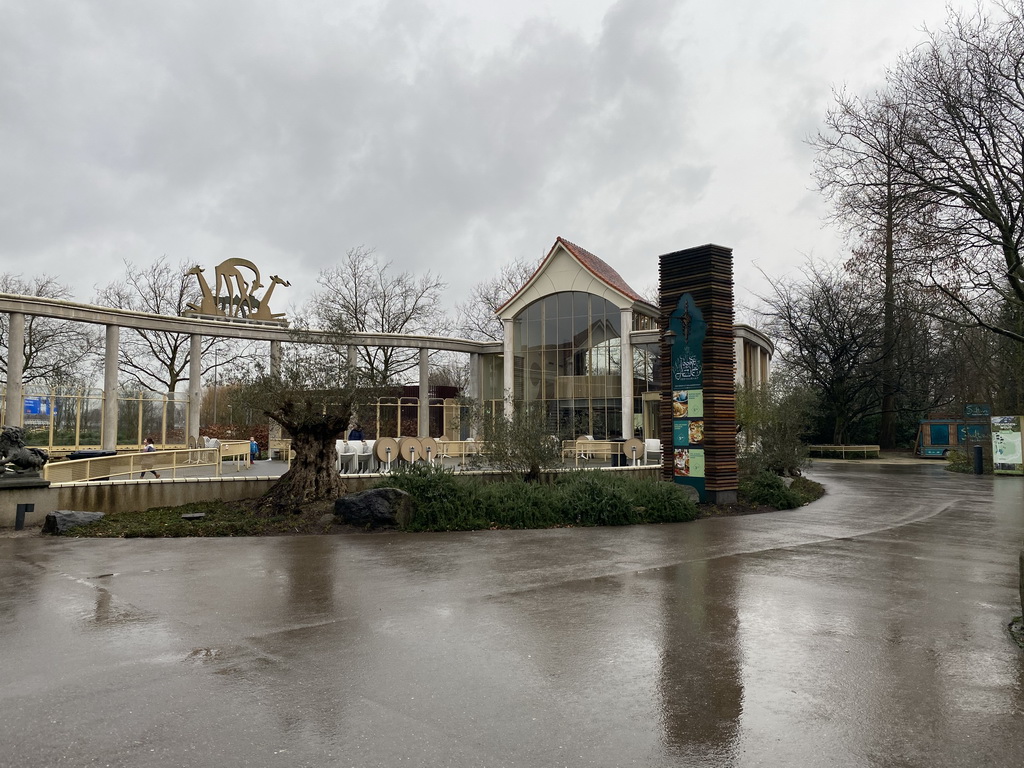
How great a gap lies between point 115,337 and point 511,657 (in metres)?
22.9

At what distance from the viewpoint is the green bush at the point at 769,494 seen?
13.9m

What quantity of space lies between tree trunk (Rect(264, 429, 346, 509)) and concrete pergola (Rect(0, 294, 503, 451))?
2.01 m

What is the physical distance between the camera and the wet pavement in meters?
3.53

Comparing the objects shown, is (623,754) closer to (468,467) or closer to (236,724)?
(236,724)

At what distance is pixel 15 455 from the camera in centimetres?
1137

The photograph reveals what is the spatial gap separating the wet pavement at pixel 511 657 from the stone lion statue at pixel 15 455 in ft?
10.2

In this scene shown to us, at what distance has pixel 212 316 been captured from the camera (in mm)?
28141

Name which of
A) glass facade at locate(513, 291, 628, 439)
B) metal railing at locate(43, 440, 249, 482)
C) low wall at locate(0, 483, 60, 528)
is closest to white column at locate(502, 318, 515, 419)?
glass facade at locate(513, 291, 628, 439)

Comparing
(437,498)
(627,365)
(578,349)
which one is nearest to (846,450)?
(627,365)

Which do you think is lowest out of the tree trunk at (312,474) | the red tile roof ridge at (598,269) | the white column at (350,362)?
the tree trunk at (312,474)

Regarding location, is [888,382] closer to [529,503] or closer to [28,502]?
[529,503]

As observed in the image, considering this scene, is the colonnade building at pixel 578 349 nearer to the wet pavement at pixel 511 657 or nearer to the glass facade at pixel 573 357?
the glass facade at pixel 573 357

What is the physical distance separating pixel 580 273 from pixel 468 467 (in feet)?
65.3

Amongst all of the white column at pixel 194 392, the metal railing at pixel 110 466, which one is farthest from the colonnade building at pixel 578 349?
the metal railing at pixel 110 466
